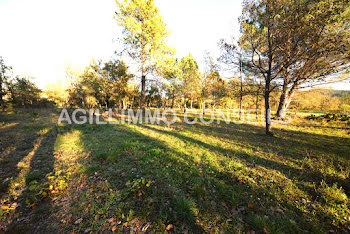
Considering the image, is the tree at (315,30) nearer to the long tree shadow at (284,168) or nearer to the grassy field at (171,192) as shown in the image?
the grassy field at (171,192)

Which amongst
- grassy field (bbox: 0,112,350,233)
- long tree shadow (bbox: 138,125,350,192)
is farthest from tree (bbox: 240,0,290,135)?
grassy field (bbox: 0,112,350,233)

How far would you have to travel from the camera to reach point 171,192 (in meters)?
3.50

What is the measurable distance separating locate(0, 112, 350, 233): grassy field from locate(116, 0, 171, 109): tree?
38.8 ft

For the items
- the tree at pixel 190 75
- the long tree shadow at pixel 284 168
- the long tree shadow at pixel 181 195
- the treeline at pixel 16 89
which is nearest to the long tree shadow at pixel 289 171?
the long tree shadow at pixel 284 168

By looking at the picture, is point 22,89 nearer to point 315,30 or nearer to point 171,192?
point 171,192

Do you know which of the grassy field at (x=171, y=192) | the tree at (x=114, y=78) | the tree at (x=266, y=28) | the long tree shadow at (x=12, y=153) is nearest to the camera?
the grassy field at (x=171, y=192)

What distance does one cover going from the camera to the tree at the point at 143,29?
40.6ft

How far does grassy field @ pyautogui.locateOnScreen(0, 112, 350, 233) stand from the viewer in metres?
2.65

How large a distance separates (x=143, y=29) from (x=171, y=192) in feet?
51.9

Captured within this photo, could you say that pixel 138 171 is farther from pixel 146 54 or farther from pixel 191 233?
pixel 146 54

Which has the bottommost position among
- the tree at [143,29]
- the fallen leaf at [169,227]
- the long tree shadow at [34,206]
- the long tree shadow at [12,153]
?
the fallen leaf at [169,227]

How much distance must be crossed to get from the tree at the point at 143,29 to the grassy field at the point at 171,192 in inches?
466

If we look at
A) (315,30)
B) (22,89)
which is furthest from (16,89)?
(315,30)

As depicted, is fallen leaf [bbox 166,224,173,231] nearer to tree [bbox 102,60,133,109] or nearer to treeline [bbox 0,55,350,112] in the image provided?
treeline [bbox 0,55,350,112]
